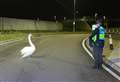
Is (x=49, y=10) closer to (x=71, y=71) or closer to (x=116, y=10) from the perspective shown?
(x=116, y=10)

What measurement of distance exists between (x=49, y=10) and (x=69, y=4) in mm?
22190

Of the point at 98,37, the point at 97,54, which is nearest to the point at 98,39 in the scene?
the point at 98,37

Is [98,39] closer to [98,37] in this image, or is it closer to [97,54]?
[98,37]

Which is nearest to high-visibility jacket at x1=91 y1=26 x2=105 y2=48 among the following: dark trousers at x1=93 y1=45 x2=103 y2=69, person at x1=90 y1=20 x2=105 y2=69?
person at x1=90 y1=20 x2=105 y2=69

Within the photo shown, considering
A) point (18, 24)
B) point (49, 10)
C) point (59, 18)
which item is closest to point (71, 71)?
point (18, 24)

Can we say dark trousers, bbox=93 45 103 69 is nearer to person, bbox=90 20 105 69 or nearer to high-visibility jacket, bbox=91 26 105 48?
person, bbox=90 20 105 69

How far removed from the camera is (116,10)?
124 meters

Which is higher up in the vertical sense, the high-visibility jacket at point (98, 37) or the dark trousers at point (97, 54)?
the high-visibility jacket at point (98, 37)

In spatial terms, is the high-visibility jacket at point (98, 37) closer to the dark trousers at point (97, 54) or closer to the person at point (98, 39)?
the person at point (98, 39)

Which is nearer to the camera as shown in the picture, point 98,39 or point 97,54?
point 98,39

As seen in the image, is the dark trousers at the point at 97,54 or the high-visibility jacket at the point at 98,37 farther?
the dark trousers at the point at 97,54

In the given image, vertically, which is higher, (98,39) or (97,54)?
(98,39)

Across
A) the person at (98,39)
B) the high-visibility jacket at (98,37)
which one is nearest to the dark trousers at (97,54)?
the person at (98,39)

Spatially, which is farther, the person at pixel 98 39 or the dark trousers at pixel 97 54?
the dark trousers at pixel 97 54
